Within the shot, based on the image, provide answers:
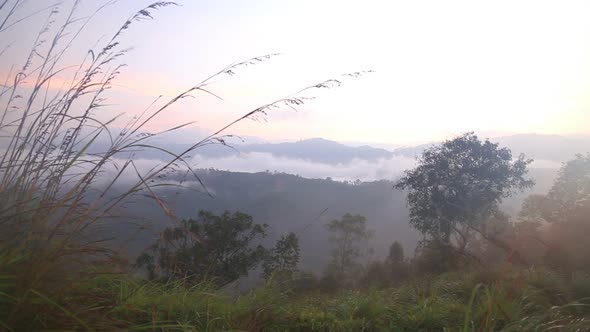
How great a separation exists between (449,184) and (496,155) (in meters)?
2.45

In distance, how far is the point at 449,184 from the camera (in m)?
18.6

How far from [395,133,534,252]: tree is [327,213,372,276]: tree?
11.2 meters

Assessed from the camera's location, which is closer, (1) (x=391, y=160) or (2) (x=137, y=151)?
(2) (x=137, y=151)

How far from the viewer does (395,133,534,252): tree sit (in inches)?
719

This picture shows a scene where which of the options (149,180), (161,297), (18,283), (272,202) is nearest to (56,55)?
(149,180)

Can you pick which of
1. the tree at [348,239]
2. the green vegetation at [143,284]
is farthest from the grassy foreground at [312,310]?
the tree at [348,239]

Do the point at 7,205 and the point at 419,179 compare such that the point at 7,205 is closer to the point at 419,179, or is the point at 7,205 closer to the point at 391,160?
the point at 419,179

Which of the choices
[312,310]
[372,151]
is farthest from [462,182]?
[372,151]

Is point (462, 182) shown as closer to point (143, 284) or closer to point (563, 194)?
point (563, 194)

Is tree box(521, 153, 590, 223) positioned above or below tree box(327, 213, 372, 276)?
above

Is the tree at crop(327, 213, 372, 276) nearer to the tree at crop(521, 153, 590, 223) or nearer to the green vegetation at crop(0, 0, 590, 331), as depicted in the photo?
the tree at crop(521, 153, 590, 223)

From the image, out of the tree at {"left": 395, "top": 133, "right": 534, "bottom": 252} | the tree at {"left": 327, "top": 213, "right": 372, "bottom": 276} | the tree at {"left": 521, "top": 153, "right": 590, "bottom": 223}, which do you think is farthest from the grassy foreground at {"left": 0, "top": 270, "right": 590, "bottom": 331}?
the tree at {"left": 327, "top": 213, "right": 372, "bottom": 276}

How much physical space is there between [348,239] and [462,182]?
43.8 ft

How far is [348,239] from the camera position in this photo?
30531mm
